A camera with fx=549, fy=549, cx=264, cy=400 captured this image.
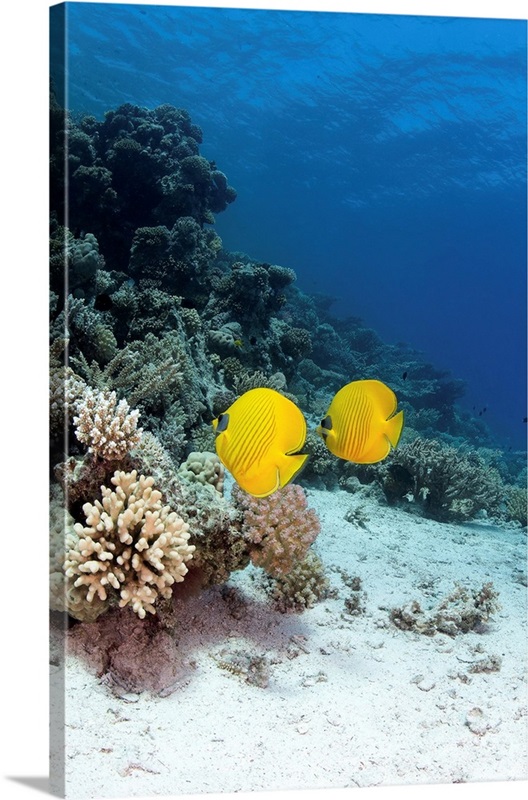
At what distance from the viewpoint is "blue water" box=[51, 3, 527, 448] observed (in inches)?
837

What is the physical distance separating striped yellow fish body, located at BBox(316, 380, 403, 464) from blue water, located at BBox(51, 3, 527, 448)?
5.78 feet

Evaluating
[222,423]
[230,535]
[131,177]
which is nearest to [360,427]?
[222,423]

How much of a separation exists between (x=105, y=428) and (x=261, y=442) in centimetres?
109

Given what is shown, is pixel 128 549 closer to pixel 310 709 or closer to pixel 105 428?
pixel 105 428

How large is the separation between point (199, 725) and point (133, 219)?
1018cm

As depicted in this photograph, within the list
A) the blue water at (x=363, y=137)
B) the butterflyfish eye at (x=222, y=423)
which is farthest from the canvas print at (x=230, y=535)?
the blue water at (x=363, y=137)

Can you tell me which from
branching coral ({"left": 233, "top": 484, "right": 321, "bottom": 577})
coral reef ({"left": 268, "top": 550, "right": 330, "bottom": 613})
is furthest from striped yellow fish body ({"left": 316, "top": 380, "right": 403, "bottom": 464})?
coral reef ({"left": 268, "top": 550, "right": 330, "bottom": 613})

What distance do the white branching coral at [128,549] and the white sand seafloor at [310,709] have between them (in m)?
0.46

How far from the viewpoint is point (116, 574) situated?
221 centimetres

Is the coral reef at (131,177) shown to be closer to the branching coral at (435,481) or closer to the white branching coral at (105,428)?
the branching coral at (435,481)

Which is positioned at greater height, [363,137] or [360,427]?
[363,137]

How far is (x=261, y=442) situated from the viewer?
1691 mm
